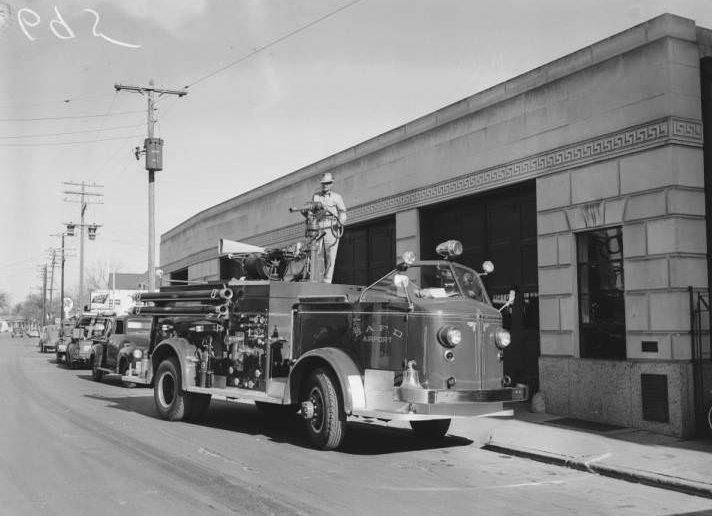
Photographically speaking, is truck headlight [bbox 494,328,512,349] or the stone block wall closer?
truck headlight [bbox 494,328,512,349]

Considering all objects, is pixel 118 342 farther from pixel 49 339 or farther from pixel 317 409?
pixel 49 339

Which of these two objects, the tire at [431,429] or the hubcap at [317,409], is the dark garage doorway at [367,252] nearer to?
the tire at [431,429]

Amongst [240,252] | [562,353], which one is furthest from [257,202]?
[562,353]

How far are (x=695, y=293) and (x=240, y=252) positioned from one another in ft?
23.2

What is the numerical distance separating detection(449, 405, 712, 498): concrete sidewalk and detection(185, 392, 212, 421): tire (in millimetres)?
3981

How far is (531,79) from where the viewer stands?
12750mm

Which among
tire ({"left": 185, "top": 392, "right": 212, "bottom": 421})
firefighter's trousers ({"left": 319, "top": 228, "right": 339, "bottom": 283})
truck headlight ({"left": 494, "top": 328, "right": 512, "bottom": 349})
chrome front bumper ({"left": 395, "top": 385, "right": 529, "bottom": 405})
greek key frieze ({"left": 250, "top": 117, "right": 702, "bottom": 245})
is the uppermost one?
greek key frieze ({"left": 250, "top": 117, "right": 702, "bottom": 245})

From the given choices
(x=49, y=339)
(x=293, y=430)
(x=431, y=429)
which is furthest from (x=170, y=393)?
(x=49, y=339)

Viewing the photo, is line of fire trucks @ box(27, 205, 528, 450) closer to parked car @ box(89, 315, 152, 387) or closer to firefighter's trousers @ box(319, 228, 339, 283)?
firefighter's trousers @ box(319, 228, 339, 283)

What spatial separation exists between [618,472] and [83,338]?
69.3 ft

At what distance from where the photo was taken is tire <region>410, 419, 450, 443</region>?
1027 centimetres

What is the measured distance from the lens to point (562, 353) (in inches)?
468

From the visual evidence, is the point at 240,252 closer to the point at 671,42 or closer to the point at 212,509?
the point at 212,509

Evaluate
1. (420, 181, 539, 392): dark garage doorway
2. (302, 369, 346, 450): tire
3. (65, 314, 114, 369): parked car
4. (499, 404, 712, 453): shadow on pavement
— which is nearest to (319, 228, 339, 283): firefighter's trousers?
(302, 369, 346, 450): tire
